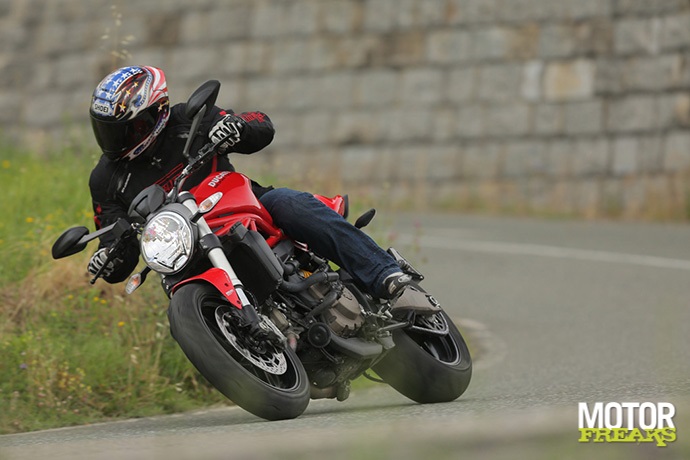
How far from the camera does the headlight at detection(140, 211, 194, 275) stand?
6270mm

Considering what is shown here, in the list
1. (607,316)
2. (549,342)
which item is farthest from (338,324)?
(607,316)

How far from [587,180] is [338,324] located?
1193 centimetres

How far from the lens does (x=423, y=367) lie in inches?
280

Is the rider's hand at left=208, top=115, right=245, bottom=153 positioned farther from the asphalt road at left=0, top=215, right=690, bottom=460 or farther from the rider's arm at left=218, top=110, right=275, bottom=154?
the asphalt road at left=0, top=215, right=690, bottom=460

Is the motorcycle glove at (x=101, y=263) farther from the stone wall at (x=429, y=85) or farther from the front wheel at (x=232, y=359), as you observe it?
the stone wall at (x=429, y=85)

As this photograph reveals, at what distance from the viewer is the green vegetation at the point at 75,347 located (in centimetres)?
750

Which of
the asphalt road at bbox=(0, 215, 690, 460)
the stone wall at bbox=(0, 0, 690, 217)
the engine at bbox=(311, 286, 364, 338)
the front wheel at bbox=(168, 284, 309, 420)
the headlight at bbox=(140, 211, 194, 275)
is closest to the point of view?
the asphalt road at bbox=(0, 215, 690, 460)

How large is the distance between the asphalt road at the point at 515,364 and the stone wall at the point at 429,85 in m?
0.89

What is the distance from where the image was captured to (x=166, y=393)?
7852 millimetres

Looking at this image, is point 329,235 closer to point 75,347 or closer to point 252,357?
point 252,357

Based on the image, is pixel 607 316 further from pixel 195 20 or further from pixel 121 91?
pixel 195 20

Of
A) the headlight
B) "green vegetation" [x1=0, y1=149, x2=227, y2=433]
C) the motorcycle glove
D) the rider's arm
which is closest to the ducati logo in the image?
the rider's arm

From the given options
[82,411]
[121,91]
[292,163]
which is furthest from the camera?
[292,163]

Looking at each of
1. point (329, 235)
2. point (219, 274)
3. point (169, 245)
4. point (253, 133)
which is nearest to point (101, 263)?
point (169, 245)
